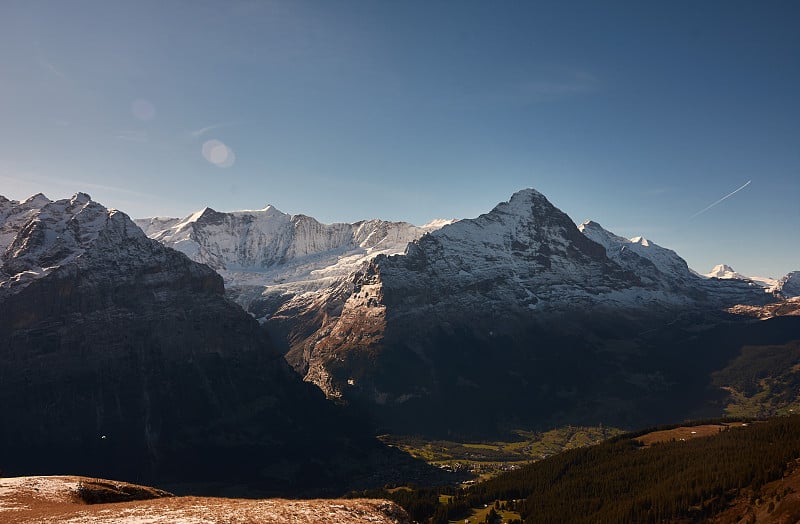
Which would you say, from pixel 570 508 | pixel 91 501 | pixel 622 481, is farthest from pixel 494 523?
pixel 91 501

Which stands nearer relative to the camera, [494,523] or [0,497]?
[0,497]

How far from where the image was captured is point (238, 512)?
56562mm

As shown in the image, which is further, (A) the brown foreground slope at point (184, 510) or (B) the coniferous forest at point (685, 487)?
(B) the coniferous forest at point (685, 487)

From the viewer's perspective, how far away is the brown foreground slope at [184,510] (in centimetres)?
5544

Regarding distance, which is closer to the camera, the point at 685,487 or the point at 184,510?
the point at 184,510

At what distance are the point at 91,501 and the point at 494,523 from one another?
14948 centimetres

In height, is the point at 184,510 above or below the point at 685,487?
above

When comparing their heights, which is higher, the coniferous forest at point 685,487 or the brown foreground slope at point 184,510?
the brown foreground slope at point 184,510

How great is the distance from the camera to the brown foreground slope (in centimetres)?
5544

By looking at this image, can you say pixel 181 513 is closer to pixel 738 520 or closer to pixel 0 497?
pixel 0 497

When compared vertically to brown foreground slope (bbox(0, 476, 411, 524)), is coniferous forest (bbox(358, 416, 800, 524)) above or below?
below

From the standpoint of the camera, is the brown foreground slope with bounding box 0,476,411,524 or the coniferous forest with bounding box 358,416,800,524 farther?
the coniferous forest with bounding box 358,416,800,524

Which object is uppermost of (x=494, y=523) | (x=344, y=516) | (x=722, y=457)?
→ (x=344, y=516)

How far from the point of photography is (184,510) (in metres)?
58.6
